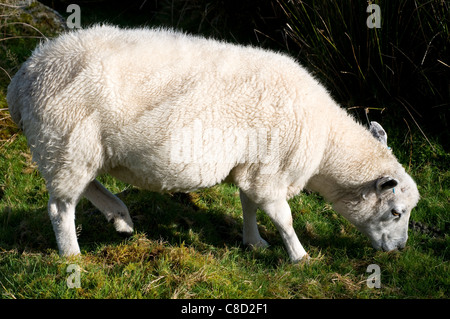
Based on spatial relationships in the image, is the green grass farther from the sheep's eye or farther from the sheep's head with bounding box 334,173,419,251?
the sheep's eye

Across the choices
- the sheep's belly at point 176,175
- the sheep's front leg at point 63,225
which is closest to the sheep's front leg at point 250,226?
the sheep's belly at point 176,175

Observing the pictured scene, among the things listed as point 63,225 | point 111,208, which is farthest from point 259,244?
point 63,225

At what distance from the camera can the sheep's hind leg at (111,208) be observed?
196 inches

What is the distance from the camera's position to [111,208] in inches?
197

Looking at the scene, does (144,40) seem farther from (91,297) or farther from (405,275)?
(405,275)

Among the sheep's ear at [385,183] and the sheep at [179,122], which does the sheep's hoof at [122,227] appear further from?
the sheep's ear at [385,183]

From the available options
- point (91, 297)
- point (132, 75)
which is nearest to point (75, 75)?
point (132, 75)

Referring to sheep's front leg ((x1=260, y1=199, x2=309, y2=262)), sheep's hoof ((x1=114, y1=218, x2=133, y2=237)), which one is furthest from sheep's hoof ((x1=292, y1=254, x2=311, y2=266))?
sheep's hoof ((x1=114, y1=218, x2=133, y2=237))

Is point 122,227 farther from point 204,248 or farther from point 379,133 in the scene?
point 379,133

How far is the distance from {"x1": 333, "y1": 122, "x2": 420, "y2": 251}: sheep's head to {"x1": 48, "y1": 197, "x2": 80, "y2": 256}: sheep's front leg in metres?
2.45

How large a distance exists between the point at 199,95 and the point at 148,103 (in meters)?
0.42

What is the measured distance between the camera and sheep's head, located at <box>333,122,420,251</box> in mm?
4753

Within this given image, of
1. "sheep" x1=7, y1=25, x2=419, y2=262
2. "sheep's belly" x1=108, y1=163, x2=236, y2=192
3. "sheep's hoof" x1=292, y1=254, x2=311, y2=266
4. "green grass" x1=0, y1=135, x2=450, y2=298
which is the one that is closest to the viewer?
"green grass" x1=0, y1=135, x2=450, y2=298

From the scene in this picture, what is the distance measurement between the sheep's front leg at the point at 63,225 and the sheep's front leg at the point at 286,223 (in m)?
1.70
